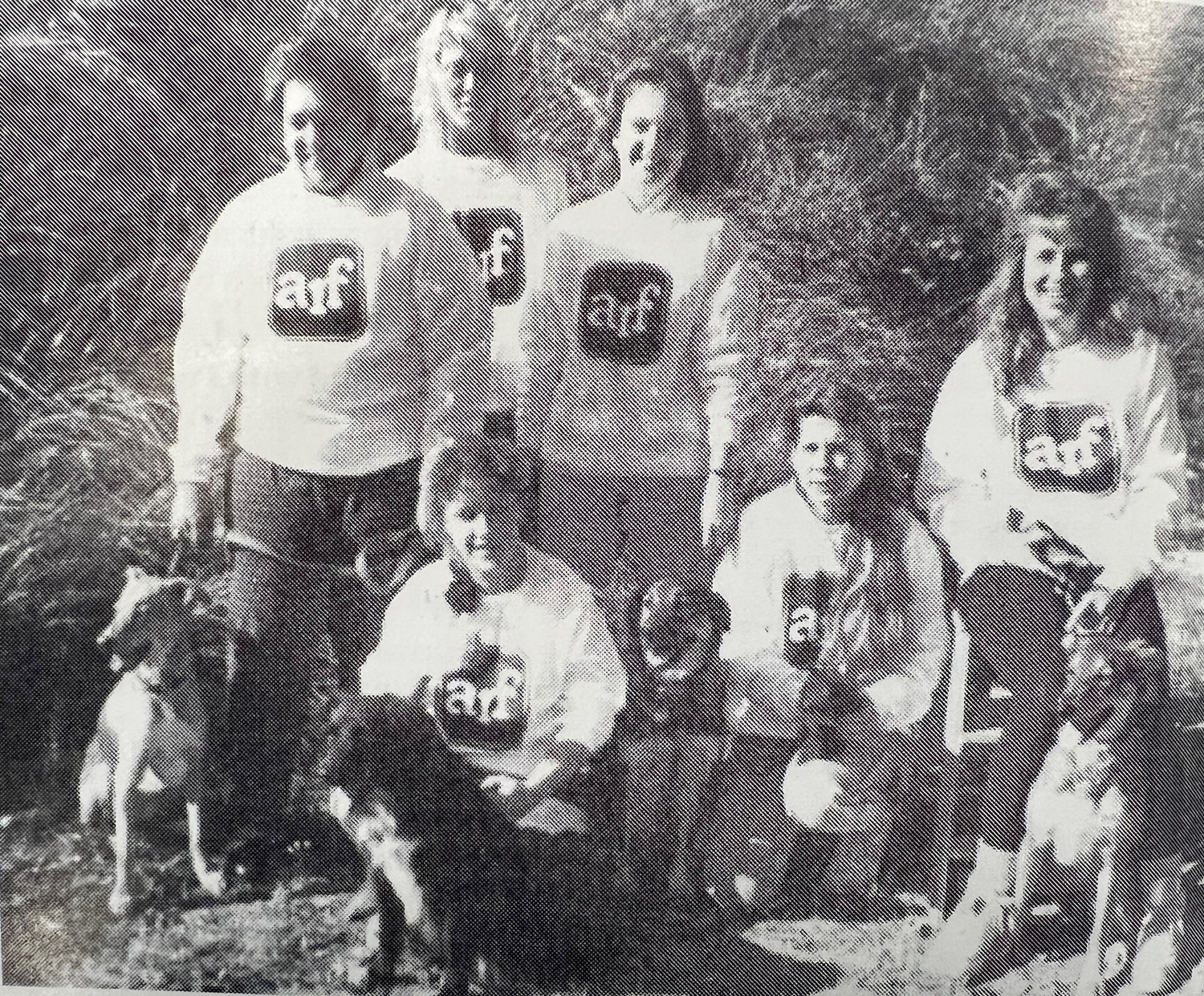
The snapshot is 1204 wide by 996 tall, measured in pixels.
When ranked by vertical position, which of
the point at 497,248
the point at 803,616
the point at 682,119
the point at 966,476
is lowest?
the point at 803,616

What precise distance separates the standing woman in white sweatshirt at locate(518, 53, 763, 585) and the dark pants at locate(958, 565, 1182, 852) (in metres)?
0.51

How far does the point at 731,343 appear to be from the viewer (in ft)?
7.10

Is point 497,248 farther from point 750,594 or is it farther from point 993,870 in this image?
point 993,870

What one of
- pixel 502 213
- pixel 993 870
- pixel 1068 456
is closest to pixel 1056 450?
pixel 1068 456

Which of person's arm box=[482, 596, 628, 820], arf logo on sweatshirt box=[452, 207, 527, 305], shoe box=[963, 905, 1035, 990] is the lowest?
shoe box=[963, 905, 1035, 990]

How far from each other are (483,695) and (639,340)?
2.26ft

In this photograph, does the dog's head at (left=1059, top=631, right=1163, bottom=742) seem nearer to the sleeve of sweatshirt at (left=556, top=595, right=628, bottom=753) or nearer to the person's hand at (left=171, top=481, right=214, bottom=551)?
the sleeve of sweatshirt at (left=556, top=595, right=628, bottom=753)

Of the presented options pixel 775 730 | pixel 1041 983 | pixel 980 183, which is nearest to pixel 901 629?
pixel 775 730

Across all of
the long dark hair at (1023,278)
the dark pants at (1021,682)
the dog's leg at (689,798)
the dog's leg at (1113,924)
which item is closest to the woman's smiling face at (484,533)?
the dog's leg at (689,798)

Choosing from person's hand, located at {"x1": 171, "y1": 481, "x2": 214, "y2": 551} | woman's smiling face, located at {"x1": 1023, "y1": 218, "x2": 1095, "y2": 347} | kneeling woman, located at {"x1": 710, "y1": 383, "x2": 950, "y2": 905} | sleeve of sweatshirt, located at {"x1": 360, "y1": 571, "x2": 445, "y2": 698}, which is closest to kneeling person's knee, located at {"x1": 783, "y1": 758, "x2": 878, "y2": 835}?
kneeling woman, located at {"x1": 710, "y1": 383, "x2": 950, "y2": 905}

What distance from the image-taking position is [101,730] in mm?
2092

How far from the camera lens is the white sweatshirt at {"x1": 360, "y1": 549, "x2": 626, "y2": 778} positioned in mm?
2117

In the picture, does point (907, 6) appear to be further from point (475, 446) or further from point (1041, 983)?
point (1041, 983)

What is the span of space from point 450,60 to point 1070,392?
128 centimetres
